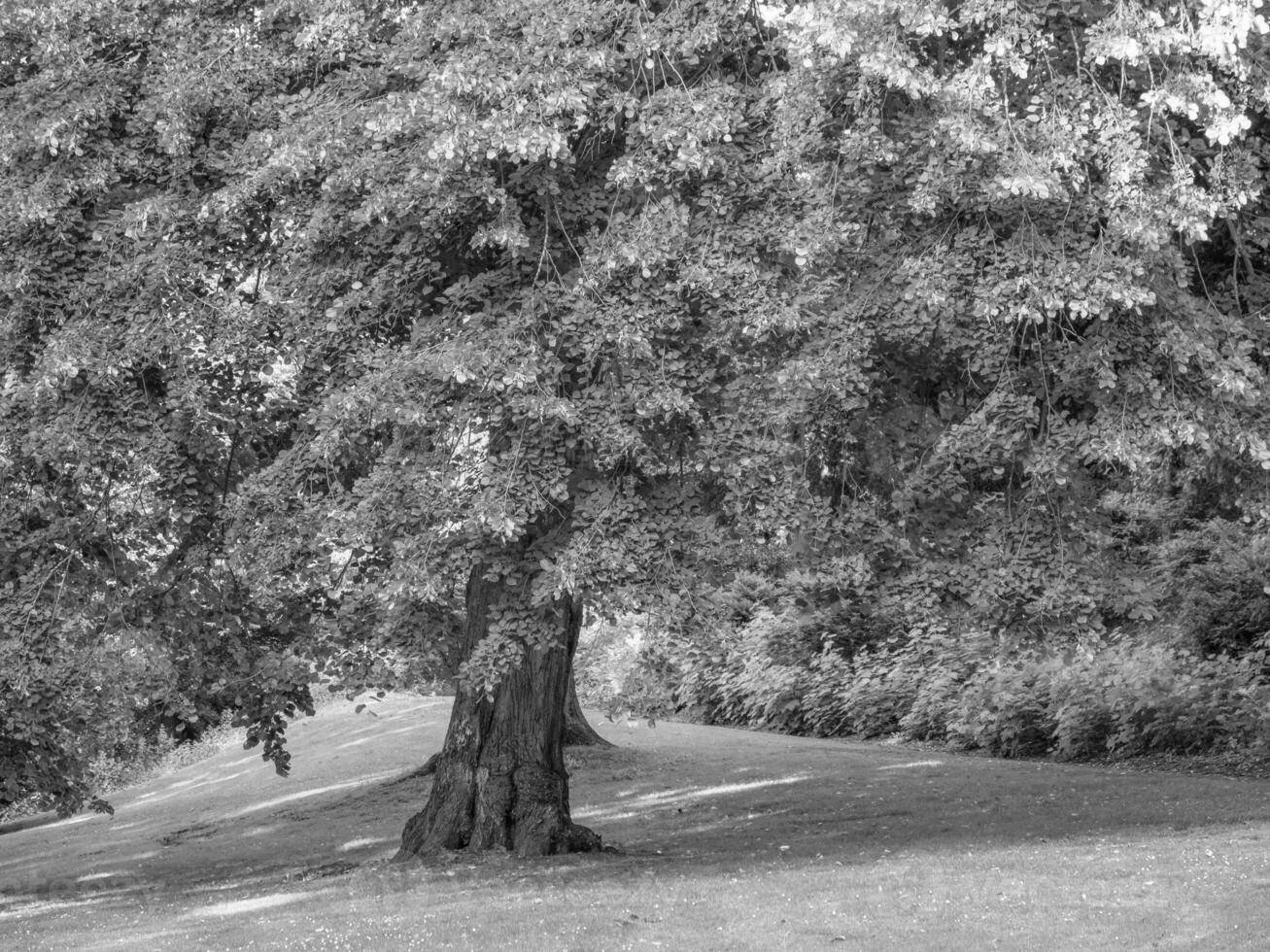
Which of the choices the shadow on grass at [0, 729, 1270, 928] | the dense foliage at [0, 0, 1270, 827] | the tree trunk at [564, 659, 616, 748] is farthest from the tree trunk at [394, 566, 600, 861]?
the tree trunk at [564, 659, 616, 748]

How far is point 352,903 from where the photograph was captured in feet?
38.6

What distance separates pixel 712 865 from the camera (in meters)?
13.2

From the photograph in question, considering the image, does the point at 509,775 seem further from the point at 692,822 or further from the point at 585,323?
the point at 585,323

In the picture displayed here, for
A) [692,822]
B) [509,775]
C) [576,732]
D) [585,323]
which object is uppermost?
[585,323]

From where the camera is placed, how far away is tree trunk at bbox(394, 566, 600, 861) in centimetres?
1350

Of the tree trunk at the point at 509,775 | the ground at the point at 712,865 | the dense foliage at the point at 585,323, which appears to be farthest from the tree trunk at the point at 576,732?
the dense foliage at the point at 585,323

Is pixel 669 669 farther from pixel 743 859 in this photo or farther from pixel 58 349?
pixel 58 349

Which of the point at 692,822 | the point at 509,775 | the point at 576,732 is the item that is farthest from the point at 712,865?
the point at 576,732

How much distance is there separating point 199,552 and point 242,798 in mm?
10449

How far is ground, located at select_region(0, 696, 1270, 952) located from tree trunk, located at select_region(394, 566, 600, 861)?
0.42 meters

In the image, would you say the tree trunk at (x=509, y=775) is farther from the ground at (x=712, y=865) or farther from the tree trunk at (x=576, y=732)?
the tree trunk at (x=576, y=732)

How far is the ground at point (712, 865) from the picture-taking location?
32.4 feet

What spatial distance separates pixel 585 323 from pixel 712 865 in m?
5.37

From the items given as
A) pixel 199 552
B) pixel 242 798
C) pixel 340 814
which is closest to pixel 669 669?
pixel 199 552
